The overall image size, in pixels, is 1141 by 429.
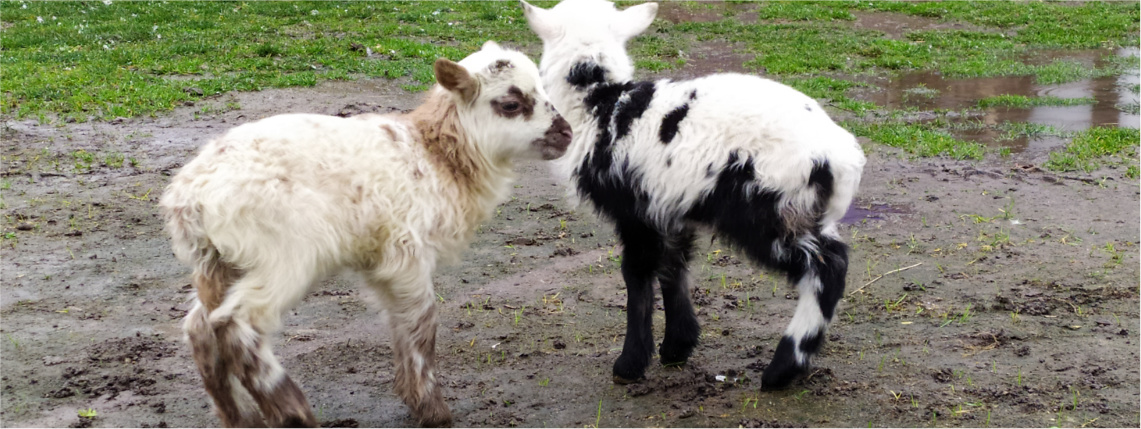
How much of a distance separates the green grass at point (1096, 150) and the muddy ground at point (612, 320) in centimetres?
26

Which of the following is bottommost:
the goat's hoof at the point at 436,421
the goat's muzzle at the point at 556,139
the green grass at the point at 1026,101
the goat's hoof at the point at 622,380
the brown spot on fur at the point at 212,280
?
the green grass at the point at 1026,101

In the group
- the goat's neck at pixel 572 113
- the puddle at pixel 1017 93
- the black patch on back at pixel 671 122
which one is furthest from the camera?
the puddle at pixel 1017 93

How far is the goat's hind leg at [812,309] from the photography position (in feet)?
13.9

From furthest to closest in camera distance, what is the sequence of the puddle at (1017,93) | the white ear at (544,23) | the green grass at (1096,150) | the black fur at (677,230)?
1. the puddle at (1017,93)
2. the green grass at (1096,150)
3. the white ear at (544,23)
4. the black fur at (677,230)

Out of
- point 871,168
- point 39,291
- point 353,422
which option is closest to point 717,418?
point 353,422

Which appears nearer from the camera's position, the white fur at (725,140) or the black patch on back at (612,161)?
the white fur at (725,140)

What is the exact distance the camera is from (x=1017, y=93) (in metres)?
11.6

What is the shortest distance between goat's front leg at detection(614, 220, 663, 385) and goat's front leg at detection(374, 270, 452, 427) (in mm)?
956

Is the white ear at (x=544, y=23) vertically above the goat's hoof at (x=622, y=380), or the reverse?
the white ear at (x=544, y=23)

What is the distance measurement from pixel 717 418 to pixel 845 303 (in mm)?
1671

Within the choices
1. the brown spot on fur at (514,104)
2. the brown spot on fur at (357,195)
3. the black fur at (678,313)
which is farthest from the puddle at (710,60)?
the brown spot on fur at (357,195)

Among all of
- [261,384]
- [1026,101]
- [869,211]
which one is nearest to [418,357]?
[261,384]

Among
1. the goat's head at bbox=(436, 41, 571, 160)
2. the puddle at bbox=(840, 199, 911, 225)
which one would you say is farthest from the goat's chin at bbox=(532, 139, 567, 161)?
the puddle at bbox=(840, 199, 911, 225)

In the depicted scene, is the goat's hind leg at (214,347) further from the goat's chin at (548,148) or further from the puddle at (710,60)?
the puddle at (710,60)
